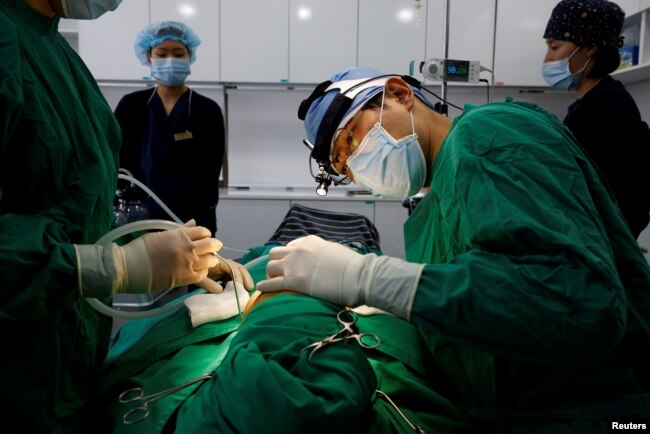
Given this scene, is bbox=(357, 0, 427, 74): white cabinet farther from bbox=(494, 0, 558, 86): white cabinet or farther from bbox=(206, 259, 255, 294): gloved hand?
bbox=(206, 259, 255, 294): gloved hand

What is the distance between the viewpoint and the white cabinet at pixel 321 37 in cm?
383

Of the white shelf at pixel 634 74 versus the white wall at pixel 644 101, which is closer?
the white shelf at pixel 634 74

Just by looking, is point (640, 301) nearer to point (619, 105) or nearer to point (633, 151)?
point (633, 151)

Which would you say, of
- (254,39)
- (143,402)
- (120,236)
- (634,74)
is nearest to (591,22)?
(634,74)

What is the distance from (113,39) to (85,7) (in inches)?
121

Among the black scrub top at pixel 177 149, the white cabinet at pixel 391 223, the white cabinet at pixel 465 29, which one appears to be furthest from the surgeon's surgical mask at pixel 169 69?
the white cabinet at pixel 465 29

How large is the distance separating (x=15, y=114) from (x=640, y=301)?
109 cm

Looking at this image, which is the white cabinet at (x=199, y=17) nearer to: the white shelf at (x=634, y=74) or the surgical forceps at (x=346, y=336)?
the white shelf at (x=634, y=74)

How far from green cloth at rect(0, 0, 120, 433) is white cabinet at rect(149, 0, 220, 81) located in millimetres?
2897

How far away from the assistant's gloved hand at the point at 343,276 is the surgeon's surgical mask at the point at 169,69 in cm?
209

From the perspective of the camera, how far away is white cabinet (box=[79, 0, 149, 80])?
3799 millimetres

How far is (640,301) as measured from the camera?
939 millimetres

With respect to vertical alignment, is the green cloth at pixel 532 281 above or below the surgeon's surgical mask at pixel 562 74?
below

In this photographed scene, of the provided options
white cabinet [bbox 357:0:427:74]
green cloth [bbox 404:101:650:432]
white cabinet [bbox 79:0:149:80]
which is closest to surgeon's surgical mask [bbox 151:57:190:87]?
white cabinet [bbox 79:0:149:80]
